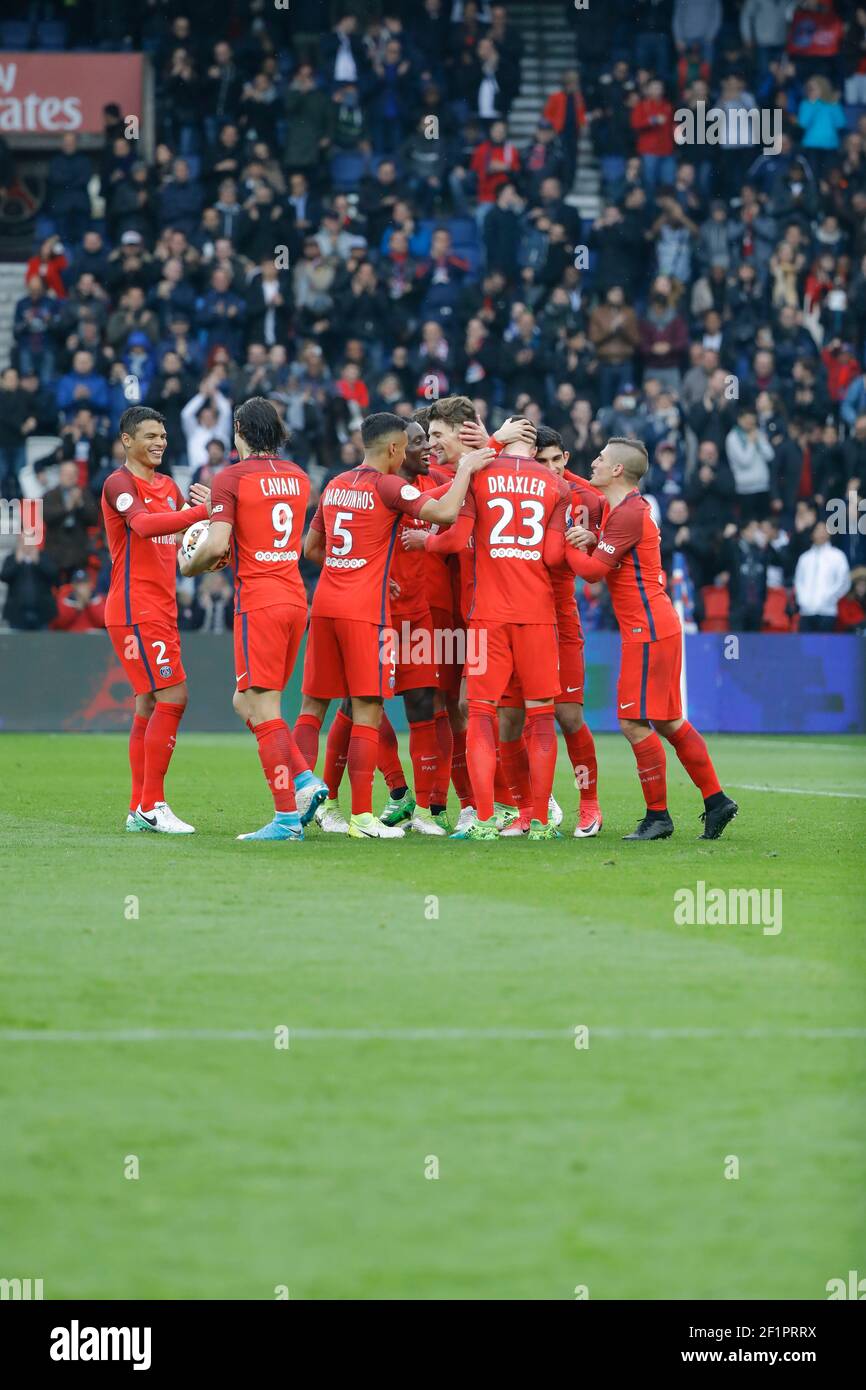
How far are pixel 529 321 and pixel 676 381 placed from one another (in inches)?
86.6

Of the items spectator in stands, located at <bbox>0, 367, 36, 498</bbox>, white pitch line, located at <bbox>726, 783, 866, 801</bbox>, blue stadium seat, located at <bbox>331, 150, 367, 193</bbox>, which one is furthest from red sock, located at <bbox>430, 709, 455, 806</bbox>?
blue stadium seat, located at <bbox>331, 150, 367, 193</bbox>

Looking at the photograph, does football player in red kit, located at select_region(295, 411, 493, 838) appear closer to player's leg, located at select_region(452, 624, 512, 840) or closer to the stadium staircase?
player's leg, located at select_region(452, 624, 512, 840)

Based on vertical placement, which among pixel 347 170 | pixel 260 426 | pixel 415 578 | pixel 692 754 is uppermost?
pixel 347 170

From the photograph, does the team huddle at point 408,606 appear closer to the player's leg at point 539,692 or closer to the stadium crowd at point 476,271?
the player's leg at point 539,692

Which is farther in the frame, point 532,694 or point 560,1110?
point 532,694

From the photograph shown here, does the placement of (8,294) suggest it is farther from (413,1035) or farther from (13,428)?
(413,1035)

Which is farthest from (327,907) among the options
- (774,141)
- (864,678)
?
(774,141)

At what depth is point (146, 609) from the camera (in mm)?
10945

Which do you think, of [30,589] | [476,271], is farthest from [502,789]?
[476,271]

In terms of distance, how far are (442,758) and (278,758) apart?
1.58m

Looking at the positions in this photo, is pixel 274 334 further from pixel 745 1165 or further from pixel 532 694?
pixel 745 1165

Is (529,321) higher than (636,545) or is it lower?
higher

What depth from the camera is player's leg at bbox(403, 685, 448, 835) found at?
1109 centimetres
